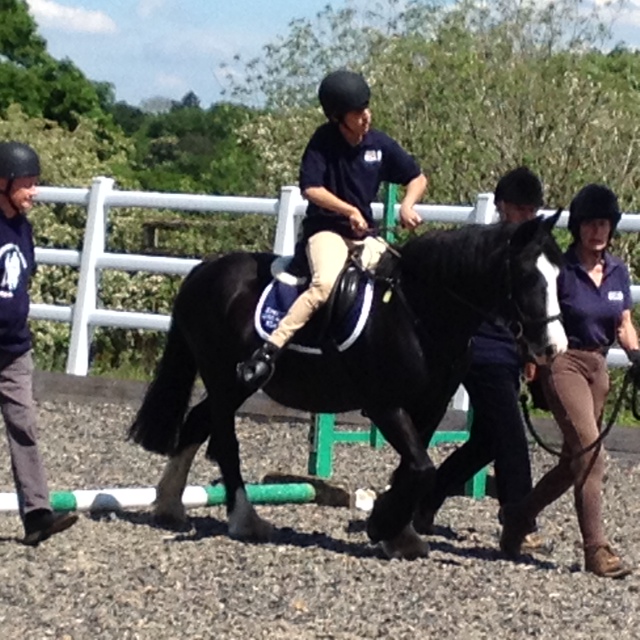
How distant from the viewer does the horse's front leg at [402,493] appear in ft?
26.1

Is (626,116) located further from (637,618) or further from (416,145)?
(637,618)

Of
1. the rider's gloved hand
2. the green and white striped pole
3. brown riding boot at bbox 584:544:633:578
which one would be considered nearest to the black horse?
the green and white striped pole

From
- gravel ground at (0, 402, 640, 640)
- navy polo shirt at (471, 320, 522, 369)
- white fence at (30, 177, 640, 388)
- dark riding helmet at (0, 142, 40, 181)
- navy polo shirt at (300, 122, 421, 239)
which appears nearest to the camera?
gravel ground at (0, 402, 640, 640)

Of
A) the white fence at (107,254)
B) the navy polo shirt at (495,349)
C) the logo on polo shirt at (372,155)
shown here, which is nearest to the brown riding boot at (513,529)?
the navy polo shirt at (495,349)

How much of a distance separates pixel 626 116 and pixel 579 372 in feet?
38.1

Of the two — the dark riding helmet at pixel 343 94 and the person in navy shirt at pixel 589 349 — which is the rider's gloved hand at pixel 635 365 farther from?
the dark riding helmet at pixel 343 94

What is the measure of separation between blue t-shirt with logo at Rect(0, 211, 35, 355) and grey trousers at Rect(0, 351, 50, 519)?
8 centimetres

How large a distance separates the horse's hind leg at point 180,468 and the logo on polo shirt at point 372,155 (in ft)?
5.48

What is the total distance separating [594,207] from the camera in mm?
7727

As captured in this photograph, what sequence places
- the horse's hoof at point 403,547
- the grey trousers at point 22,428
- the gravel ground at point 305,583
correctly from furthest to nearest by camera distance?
the horse's hoof at point 403,547 < the grey trousers at point 22,428 < the gravel ground at point 305,583

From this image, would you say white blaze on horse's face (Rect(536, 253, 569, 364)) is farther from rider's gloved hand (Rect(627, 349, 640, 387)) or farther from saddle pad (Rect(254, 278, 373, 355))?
saddle pad (Rect(254, 278, 373, 355))

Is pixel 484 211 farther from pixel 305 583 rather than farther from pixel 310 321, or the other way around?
pixel 305 583

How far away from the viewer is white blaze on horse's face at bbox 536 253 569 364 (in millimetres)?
7332

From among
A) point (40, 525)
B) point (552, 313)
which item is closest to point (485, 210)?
point (552, 313)
